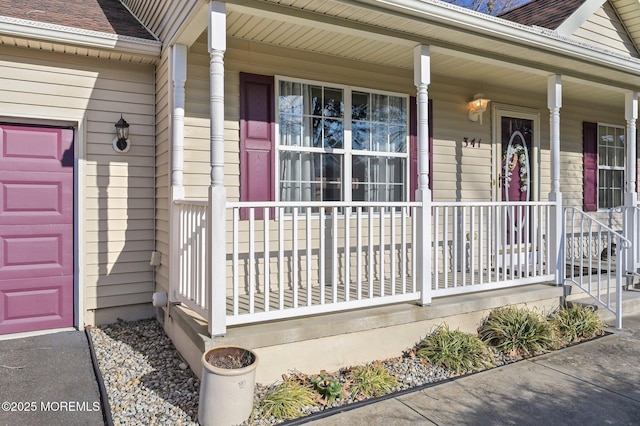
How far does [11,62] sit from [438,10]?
383 centimetres

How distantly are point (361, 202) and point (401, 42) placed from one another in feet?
5.22

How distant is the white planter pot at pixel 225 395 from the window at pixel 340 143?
7.24 feet

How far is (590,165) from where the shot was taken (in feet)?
23.1

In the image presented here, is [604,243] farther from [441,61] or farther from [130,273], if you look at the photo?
[130,273]

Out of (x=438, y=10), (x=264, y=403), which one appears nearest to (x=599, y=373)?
(x=264, y=403)

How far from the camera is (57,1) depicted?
15.0ft

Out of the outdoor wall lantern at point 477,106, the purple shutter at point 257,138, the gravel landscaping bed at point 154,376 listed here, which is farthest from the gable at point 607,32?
the gravel landscaping bed at point 154,376

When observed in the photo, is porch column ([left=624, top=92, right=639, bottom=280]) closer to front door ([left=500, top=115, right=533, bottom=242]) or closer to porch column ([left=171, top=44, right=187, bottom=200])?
front door ([left=500, top=115, right=533, bottom=242])

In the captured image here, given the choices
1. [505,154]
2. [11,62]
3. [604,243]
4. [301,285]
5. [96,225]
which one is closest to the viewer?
[11,62]

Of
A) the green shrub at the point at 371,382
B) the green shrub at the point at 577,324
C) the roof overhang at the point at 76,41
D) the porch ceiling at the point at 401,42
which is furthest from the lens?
the green shrub at the point at 577,324

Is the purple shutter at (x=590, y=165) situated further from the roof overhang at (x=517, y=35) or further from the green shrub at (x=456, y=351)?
the green shrub at (x=456, y=351)

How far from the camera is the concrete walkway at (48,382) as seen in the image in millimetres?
2756

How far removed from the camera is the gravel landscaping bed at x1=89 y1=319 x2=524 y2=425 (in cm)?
279

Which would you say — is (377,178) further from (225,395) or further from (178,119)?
(225,395)
